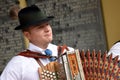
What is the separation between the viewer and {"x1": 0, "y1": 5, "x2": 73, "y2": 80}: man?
3.82 meters

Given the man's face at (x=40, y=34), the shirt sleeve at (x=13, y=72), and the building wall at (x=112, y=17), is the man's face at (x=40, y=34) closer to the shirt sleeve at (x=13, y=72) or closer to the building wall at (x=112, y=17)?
the shirt sleeve at (x=13, y=72)

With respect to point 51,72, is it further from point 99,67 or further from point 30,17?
point 30,17

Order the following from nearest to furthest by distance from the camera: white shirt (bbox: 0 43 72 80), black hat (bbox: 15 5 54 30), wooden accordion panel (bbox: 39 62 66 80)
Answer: wooden accordion panel (bbox: 39 62 66 80)
white shirt (bbox: 0 43 72 80)
black hat (bbox: 15 5 54 30)

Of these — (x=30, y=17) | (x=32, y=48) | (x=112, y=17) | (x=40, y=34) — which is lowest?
(x=112, y=17)

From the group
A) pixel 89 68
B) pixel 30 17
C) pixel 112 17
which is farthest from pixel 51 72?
pixel 112 17

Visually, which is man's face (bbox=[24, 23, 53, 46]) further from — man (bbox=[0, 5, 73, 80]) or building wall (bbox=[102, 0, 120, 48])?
building wall (bbox=[102, 0, 120, 48])

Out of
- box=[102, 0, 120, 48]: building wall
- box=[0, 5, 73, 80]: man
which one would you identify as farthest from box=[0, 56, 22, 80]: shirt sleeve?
box=[102, 0, 120, 48]: building wall

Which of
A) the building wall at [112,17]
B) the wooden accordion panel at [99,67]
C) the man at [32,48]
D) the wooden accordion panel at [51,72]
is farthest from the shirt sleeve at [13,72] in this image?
the building wall at [112,17]

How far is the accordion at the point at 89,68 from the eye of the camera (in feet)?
11.4

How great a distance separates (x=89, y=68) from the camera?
140 inches

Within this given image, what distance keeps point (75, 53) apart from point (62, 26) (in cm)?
419

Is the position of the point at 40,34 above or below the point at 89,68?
above

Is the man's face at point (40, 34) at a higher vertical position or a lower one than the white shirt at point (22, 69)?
higher

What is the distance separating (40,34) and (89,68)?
0.57m
